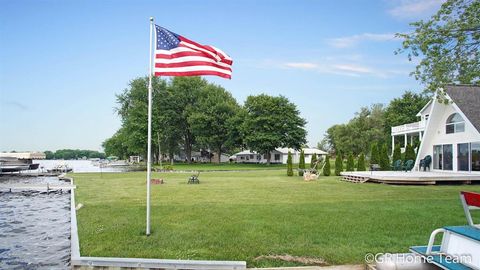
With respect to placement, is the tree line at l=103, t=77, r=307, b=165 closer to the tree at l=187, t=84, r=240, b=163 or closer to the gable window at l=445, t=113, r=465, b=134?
the tree at l=187, t=84, r=240, b=163

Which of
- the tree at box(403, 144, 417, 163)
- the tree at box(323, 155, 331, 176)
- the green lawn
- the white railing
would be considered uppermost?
the white railing

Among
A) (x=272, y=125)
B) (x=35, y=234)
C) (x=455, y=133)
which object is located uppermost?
(x=272, y=125)

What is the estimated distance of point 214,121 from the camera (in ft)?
209

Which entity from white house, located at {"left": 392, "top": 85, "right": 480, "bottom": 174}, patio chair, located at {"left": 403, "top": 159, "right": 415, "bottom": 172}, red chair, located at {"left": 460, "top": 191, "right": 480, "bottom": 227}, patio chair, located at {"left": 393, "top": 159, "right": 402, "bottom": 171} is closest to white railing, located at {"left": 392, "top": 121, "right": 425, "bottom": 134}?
patio chair, located at {"left": 393, "top": 159, "right": 402, "bottom": 171}

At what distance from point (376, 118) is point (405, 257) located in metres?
69.8

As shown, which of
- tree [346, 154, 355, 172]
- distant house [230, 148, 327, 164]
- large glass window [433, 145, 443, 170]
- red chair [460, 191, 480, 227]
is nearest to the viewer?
red chair [460, 191, 480, 227]

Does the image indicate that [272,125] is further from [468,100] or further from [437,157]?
[468,100]

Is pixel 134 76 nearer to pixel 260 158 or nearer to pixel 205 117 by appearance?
pixel 205 117

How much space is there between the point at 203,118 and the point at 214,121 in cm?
202

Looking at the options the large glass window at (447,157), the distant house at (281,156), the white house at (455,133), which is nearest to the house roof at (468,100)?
the white house at (455,133)

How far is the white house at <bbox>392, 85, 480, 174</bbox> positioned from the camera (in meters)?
23.9

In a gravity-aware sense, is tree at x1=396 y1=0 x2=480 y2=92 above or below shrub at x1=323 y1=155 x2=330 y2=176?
above

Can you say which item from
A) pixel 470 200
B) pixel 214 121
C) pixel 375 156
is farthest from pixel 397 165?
pixel 214 121

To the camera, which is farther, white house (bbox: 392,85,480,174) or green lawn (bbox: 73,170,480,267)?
white house (bbox: 392,85,480,174)
